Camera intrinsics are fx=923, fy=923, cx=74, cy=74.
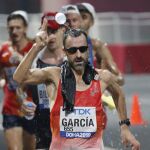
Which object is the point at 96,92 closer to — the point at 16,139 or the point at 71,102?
the point at 71,102

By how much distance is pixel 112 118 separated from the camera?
16859 mm

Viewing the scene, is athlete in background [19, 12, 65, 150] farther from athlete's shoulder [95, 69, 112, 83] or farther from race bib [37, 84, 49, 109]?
athlete's shoulder [95, 69, 112, 83]

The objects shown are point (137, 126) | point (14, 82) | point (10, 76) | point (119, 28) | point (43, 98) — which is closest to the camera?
point (43, 98)

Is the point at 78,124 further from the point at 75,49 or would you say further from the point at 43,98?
the point at 43,98

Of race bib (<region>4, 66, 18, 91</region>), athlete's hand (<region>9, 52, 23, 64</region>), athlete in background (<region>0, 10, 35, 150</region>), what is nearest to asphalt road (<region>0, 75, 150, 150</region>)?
athlete in background (<region>0, 10, 35, 150</region>)

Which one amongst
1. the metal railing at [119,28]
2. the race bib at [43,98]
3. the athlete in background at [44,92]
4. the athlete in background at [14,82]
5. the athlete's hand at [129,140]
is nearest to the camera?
the athlete's hand at [129,140]

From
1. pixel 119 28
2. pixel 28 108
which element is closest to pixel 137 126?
pixel 28 108

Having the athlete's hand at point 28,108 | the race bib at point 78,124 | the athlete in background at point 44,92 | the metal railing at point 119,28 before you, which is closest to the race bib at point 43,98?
the athlete in background at point 44,92

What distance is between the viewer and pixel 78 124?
759cm

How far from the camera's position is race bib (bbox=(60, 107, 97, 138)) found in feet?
24.8

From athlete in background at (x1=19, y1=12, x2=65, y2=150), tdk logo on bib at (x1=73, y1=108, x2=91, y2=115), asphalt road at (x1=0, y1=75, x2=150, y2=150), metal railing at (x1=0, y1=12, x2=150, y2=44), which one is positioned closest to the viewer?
tdk logo on bib at (x1=73, y1=108, x2=91, y2=115)

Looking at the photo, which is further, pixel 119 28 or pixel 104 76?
pixel 119 28

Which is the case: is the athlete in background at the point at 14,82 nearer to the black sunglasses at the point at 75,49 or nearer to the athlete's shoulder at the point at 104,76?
the athlete's shoulder at the point at 104,76

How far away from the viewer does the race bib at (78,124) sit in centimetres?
755
